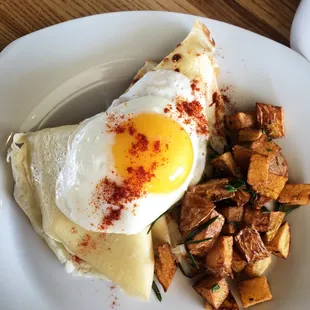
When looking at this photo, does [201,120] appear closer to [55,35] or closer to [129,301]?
[55,35]

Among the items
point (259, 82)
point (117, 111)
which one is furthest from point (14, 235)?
point (259, 82)

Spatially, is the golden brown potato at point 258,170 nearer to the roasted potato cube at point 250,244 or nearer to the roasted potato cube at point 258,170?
the roasted potato cube at point 258,170

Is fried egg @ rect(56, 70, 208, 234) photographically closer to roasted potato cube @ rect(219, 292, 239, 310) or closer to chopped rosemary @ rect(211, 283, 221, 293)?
chopped rosemary @ rect(211, 283, 221, 293)

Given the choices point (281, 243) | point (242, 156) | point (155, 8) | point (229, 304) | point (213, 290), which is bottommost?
point (229, 304)

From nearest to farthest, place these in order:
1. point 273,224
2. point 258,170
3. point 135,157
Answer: point 135,157 → point 258,170 → point 273,224

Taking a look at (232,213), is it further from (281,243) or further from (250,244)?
(281,243)

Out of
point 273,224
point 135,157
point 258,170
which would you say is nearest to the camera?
point 135,157

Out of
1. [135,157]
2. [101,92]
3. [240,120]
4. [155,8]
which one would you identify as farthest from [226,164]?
[155,8]
